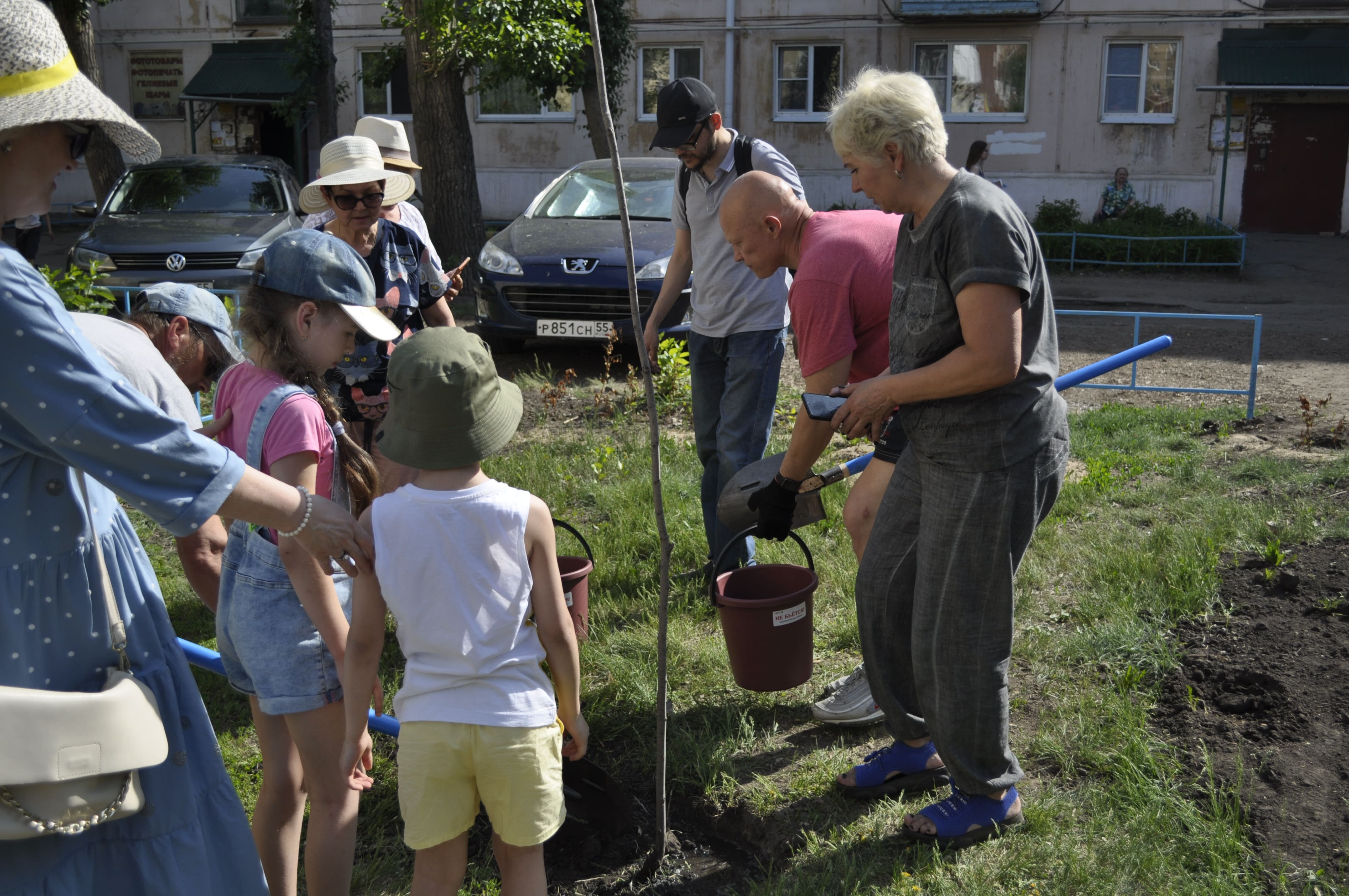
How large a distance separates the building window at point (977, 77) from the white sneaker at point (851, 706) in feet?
70.0

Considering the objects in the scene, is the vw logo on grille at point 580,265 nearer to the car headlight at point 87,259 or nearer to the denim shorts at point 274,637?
the car headlight at point 87,259

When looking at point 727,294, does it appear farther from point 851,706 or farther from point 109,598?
point 109,598

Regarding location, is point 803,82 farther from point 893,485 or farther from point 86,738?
point 86,738

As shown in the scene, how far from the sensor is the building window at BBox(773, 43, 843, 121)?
2347cm

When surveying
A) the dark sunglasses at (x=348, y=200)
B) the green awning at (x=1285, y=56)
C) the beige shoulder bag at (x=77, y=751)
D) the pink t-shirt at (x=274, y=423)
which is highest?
the green awning at (x=1285, y=56)

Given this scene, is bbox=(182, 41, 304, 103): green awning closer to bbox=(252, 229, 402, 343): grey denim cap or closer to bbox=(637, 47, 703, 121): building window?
bbox=(637, 47, 703, 121): building window

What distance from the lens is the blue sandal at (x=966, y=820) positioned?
284 centimetres

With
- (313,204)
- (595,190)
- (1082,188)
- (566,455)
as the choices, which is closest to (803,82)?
(1082,188)

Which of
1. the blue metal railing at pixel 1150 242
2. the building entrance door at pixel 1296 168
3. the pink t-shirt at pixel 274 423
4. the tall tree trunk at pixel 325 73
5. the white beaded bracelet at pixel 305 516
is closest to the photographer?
the white beaded bracelet at pixel 305 516

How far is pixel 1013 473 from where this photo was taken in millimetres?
2658

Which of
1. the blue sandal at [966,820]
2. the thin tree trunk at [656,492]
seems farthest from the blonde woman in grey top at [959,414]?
the thin tree trunk at [656,492]

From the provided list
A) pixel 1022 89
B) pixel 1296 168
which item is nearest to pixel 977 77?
pixel 1022 89

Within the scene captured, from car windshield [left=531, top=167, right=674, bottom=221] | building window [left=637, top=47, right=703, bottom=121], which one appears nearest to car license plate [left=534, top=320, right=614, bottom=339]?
car windshield [left=531, top=167, right=674, bottom=221]

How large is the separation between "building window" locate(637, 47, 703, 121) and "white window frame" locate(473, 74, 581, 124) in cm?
142
